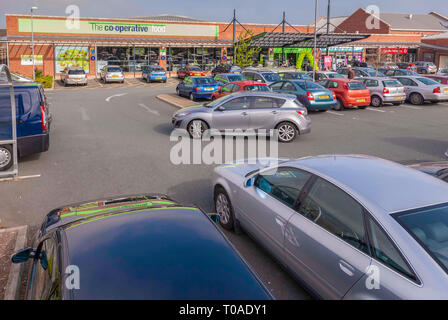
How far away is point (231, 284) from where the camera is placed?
2562mm

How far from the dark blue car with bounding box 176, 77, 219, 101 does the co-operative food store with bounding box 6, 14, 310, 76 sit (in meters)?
23.0

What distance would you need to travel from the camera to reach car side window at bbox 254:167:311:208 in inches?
179

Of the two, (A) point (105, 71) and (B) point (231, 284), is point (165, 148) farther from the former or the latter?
(A) point (105, 71)

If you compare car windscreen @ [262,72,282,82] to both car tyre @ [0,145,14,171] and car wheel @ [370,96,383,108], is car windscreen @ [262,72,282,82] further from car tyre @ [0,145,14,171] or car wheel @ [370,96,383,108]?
car tyre @ [0,145,14,171]

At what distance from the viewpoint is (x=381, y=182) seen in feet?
13.0

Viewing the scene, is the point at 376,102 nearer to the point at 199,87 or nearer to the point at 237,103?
the point at 199,87

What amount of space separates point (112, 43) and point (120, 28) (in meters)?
3.04

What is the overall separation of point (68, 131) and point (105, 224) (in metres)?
11.7

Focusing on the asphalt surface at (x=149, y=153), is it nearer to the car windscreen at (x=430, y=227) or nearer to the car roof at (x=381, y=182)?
the car roof at (x=381, y=182)

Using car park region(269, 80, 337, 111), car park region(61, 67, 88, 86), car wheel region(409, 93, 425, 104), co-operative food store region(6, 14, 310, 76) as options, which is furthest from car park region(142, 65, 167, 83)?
car wheel region(409, 93, 425, 104)

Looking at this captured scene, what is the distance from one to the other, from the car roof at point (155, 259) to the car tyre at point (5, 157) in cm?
673

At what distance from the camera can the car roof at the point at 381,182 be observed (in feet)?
11.8

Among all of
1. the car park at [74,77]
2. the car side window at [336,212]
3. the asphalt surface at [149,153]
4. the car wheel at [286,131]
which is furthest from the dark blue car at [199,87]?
the car side window at [336,212]
